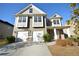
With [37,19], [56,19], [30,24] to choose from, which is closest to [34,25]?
[30,24]

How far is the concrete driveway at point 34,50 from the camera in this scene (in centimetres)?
378

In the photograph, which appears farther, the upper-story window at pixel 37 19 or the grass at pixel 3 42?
the upper-story window at pixel 37 19

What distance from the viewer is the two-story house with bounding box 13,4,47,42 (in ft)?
13.8

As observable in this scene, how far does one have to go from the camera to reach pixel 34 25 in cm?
431

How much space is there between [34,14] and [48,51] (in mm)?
1310

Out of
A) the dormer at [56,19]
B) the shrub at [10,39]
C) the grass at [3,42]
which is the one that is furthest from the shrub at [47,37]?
the grass at [3,42]

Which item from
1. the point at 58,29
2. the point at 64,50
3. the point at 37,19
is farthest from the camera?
the point at 37,19

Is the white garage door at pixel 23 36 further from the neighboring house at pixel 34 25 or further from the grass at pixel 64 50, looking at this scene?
the grass at pixel 64 50

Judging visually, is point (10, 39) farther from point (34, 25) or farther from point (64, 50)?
point (64, 50)

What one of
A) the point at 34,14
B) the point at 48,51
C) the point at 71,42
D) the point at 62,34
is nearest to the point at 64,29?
the point at 62,34

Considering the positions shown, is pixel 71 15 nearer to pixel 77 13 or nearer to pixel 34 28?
pixel 77 13

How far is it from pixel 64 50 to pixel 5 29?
1.69 m

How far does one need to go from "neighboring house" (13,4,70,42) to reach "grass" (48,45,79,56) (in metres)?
0.31

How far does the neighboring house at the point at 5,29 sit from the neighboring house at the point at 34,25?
0.14 m
